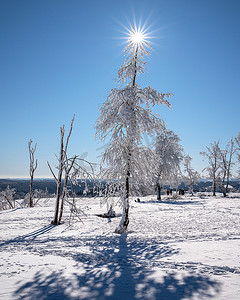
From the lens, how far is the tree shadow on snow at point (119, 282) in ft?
12.3

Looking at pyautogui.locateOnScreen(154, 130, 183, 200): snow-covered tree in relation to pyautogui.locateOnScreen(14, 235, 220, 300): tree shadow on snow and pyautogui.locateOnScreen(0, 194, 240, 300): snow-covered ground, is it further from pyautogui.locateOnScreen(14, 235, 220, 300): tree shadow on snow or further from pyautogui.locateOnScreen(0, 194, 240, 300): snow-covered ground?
pyautogui.locateOnScreen(14, 235, 220, 300): tree shadow on snow

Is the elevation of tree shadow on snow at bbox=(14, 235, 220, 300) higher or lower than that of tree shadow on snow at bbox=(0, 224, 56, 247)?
higher

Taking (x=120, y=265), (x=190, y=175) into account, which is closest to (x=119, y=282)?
(x=120, y=265)

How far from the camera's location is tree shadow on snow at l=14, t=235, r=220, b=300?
3750mm

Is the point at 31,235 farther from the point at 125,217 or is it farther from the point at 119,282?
the point at 119,282

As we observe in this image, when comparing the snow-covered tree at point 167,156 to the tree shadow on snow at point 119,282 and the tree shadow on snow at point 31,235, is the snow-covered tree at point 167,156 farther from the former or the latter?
the tree shadow on snow at point 119,282

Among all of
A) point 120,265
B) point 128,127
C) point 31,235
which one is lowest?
point 31,235

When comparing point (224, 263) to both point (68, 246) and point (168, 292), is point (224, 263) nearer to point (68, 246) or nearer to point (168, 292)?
point (168, 292)

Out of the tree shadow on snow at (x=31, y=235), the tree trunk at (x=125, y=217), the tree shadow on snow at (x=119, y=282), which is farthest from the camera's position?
the tree trunk at (x=125, y=217)

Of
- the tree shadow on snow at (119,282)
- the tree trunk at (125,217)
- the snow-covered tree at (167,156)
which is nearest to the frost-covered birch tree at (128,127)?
the tree trunk at (125,217)

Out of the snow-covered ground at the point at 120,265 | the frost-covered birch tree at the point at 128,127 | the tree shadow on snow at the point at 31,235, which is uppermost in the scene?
the frost-covered birch tree at the point at 128,127

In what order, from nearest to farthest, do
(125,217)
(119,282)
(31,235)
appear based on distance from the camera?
(119,282), (31,235), (125,217)

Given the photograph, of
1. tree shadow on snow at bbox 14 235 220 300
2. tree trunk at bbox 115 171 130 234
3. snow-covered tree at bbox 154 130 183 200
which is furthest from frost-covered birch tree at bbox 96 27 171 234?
snow-covered tree at bbox 154 130 183 200

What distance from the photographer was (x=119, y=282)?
434cm
